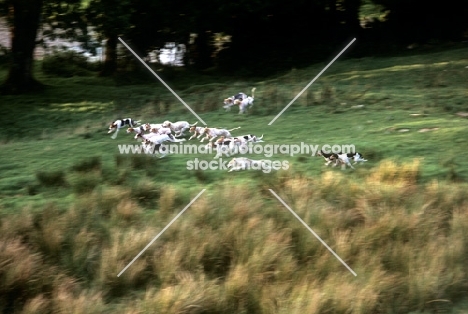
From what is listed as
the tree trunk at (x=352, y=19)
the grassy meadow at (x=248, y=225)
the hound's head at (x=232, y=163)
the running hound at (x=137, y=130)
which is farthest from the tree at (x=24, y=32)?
the hound's head at (x=232, y=163)

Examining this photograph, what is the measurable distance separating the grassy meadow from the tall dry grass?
0.01 m

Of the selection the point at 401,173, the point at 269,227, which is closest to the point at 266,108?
the point at 401,173

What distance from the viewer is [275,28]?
70.1 ft

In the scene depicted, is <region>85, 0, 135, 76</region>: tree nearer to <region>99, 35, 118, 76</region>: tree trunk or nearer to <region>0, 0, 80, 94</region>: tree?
<region>0, 0, 80, 94</region>: tree

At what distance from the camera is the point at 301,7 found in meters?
21.1

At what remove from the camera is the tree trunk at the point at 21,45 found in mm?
16047

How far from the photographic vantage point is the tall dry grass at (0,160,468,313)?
16.5 feet

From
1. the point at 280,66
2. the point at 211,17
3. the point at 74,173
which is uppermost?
the point at 74,173

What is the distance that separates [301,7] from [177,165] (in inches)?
552

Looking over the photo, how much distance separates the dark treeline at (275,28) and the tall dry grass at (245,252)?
11324 millimetres

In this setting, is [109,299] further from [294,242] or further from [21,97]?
[21,97]

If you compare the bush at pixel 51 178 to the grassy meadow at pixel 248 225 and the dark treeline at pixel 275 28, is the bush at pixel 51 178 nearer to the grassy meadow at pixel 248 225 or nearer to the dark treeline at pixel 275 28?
the grassy meadow at pixel 248 225

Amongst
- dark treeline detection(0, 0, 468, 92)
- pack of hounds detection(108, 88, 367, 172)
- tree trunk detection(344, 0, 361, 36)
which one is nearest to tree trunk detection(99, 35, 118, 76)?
dark treeline detection(0, 0, 468, 92)

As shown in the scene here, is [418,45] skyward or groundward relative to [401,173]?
groundward
